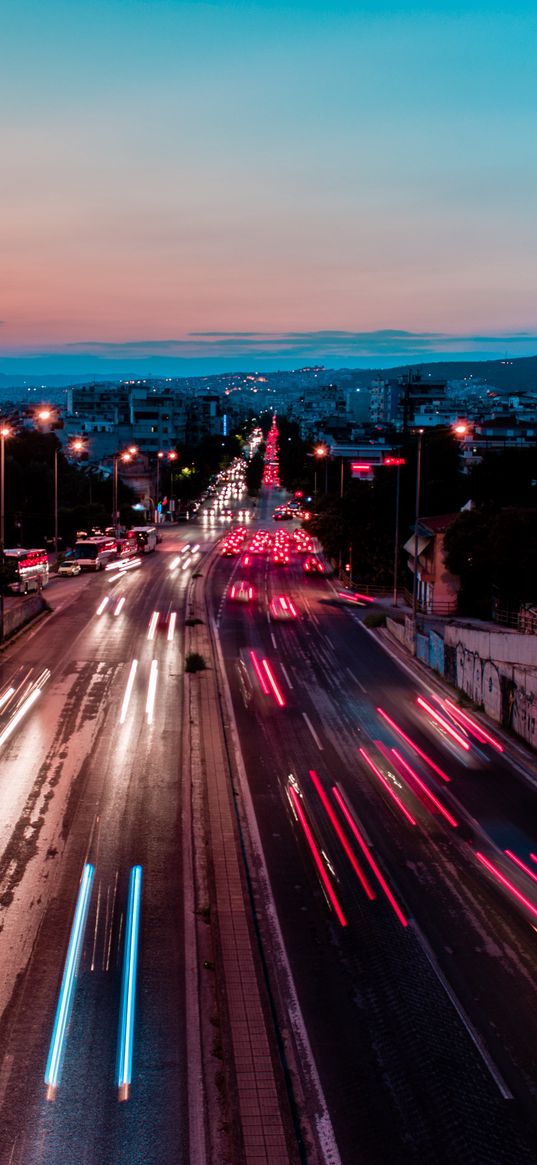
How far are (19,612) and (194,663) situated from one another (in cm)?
1095

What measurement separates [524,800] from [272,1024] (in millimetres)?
9302

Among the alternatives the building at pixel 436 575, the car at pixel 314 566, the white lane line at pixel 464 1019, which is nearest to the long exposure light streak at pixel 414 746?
the white lane line at pixel 464 1019

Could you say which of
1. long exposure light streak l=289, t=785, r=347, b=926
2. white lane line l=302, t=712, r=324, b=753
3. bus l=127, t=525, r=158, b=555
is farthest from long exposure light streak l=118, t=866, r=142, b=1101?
bus l=127, t=525, r=158, b=555

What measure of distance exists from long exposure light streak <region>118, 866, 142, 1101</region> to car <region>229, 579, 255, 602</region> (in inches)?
1284

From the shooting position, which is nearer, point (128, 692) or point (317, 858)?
point (317, 858)

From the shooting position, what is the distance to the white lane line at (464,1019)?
960 cm

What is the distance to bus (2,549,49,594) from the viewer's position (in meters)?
44.2

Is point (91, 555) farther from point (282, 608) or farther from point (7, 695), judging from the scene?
point (7, 695)

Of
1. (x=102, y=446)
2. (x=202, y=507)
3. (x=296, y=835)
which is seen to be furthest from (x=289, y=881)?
(x=102, y=446)

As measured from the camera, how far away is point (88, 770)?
19531 millimetres

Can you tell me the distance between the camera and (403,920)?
42.9 feet

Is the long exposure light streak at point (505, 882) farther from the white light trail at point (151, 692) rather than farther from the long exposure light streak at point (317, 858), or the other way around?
the white light trail at point (151, 692)

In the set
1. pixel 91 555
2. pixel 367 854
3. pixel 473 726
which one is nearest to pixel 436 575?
pixel 473 726

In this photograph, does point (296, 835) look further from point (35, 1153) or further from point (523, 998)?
point (35, 1153)
